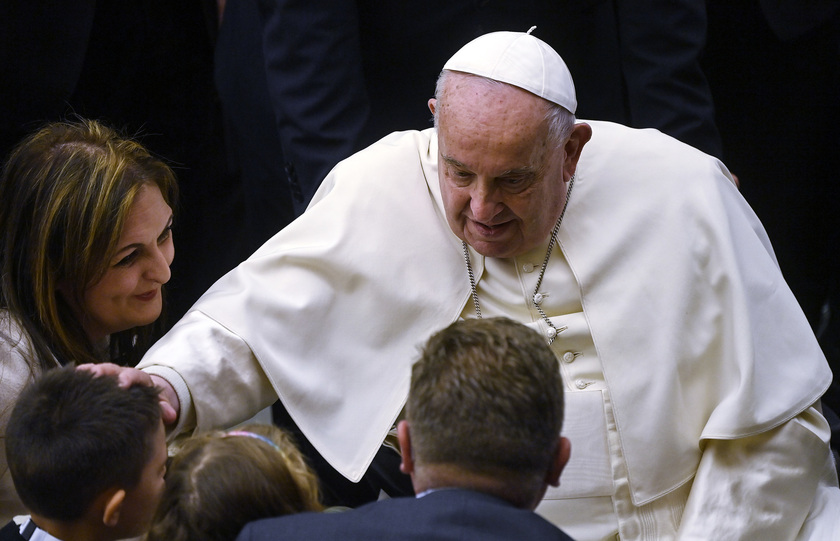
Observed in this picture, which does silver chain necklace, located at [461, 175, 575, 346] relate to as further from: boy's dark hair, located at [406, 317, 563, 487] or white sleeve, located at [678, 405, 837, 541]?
boy's dark hair, located at [406, 317, 563, 487]

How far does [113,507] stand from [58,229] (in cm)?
105

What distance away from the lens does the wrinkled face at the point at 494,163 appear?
2.96m

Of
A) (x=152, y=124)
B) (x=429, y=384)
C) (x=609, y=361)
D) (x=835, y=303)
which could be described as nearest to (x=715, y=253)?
(x=609, y=361)

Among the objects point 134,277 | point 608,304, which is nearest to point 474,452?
point 608,304

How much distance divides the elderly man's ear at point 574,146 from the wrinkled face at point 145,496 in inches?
53.8

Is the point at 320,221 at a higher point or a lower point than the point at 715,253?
higher

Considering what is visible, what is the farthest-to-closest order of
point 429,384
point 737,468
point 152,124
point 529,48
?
point 152,124
point 529,48
point 737,468
point 429,384

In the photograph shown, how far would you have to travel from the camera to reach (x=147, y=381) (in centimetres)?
267

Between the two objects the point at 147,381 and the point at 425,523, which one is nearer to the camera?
the point at 425,523

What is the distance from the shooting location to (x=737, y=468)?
2945 mm

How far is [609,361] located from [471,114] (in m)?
0.75

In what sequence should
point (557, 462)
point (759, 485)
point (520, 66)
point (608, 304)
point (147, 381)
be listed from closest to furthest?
point (557, 462) → point (147, 381) → point (759, 485) → point (520, 66) → point (608, 304)

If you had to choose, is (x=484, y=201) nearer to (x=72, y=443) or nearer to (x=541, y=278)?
(x=541, y=278)

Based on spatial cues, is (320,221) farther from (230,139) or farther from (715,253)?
(230,139)
